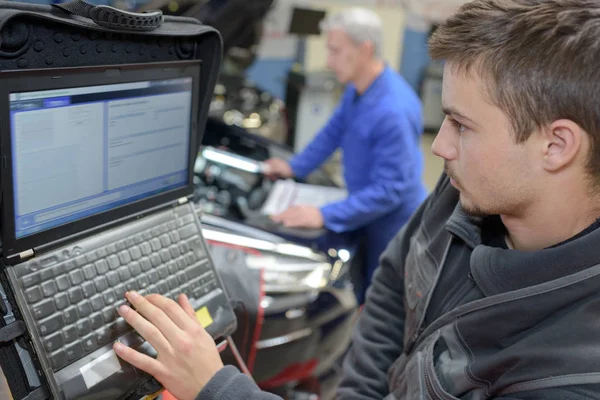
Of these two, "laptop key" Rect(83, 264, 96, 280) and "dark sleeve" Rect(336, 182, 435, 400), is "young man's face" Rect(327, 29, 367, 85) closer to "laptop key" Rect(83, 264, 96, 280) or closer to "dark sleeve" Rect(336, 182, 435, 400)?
"dark sleeve" Rect(336, 182, 435, 400)

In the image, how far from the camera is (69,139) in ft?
2.70

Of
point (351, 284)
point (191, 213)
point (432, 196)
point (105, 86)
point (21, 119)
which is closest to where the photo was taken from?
point (21, 119)

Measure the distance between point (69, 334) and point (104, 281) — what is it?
0.31 ft

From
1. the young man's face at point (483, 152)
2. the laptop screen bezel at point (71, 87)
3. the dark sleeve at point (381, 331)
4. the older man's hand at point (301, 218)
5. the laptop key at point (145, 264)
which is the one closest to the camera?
the laptop screen bezel at point (71, 87)

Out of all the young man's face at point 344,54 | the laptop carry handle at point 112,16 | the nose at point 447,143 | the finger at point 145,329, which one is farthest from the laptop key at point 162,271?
the young man's face at point 344,54

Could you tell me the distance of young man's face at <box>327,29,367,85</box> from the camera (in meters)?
2.39

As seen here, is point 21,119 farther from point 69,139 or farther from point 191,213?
point 191,213

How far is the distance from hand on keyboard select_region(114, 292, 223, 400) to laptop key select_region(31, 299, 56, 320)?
0.34 feet

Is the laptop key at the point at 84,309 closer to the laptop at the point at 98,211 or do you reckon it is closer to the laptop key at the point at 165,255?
the laptop at the point at 98,211

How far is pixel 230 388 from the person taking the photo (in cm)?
86

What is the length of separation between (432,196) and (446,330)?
319mm

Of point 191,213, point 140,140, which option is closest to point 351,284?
point 191,213

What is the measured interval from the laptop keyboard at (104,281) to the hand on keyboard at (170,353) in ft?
0.10

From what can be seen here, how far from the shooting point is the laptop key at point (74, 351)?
792 mm
